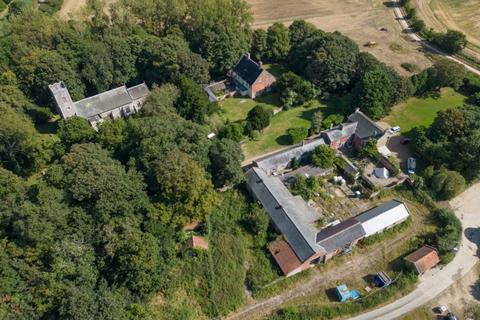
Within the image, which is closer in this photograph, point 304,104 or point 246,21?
point 304,104

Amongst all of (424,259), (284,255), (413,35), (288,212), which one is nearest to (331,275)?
(284,255)

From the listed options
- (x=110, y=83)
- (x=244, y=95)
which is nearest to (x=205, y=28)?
(x=244, y=95)

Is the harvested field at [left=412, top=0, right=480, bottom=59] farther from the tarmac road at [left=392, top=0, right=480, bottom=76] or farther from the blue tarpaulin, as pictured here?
the blue tarpaulin

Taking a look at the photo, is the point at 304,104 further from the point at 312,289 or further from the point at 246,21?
the point at 312,289

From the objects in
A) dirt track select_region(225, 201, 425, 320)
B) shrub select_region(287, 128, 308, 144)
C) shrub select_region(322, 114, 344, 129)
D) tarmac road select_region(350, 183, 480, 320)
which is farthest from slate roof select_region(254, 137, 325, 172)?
tarmac road select_region(350, 183, 480, 320)

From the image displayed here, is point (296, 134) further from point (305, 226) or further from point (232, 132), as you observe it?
→ point (305, 226)

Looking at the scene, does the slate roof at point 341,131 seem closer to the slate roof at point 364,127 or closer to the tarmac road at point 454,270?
the slate roof at point 364,127
